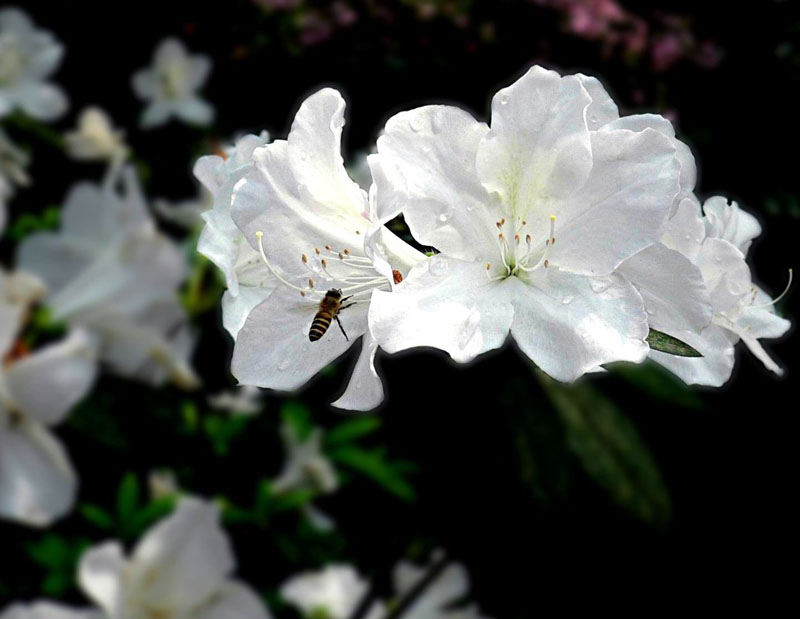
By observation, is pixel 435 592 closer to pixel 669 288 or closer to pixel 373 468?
pixel 373 468

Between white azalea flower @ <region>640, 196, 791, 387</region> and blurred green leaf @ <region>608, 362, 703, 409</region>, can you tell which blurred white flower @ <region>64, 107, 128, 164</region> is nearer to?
blurred green leaf @ <region>608, 362, 703, 409</region>

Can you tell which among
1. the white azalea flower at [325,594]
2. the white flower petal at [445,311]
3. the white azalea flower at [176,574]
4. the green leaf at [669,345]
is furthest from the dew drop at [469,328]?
the white azalea flower at [325,594]

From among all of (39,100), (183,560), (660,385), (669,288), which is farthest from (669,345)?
(39,100)

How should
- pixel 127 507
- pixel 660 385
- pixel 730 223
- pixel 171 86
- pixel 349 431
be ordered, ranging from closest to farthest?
pixel 730 223 → pixel 127 507 → pixel 349 431 → pixel 660 385 → pixel 171 86

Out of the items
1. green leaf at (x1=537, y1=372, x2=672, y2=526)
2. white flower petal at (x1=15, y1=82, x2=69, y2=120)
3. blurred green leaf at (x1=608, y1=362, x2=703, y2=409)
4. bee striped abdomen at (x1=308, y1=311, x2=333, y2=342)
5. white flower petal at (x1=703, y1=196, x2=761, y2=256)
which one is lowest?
green leaf at (x1=537, y1=372, x2=672, y2=526)

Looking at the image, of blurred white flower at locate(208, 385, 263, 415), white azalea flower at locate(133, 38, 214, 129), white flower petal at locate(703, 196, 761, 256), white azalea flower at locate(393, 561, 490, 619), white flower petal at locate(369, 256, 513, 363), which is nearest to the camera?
white flower petal at locate(369, 256, 513, 363)

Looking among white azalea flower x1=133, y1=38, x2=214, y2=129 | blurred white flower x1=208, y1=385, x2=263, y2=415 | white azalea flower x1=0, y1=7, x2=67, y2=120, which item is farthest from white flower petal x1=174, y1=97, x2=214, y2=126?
blurred white flower x1=208, y1=385, x2=263, y2=415

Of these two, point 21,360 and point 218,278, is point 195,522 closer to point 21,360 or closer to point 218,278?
point 21,360

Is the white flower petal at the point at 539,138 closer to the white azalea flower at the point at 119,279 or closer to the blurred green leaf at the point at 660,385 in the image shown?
the white azalea flower at the point at 119,279
